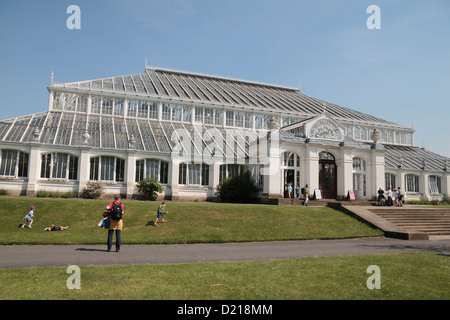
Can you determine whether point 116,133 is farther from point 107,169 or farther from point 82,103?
point 82,103

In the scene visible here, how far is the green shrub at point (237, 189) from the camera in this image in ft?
95.9

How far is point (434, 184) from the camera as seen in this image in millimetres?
39000

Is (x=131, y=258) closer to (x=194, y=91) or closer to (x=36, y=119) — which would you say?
(x=36, y=119)

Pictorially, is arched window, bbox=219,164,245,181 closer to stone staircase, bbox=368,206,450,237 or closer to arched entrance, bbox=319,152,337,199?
arched entrance, bbox=319,152,337,199

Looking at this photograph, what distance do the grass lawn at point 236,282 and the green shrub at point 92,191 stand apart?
1912cm

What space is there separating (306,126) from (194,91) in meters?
16.9

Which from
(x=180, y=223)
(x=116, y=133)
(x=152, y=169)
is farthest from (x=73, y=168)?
(x=180, y=223)

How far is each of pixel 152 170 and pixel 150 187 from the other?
2529 millimetres

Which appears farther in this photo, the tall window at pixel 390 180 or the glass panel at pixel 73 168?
the tall window at pixel 390 180

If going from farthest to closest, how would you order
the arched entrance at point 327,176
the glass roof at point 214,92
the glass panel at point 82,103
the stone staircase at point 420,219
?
the glass roof at point 214,92 < the glass panel at point 82,103 < the arched entrance at point 327,176 < the stone staircase at point 420,219

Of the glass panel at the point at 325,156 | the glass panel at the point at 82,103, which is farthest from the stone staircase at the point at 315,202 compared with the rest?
the glass panel at the point at 82,103

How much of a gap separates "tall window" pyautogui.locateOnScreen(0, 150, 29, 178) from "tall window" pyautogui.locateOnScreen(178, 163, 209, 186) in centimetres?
1325

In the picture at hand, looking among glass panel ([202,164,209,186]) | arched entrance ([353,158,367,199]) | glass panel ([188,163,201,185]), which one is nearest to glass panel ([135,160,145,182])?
glass panel ([188,163,201,185])

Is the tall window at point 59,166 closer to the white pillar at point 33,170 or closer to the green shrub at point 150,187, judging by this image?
the white pillar at point 33,170
